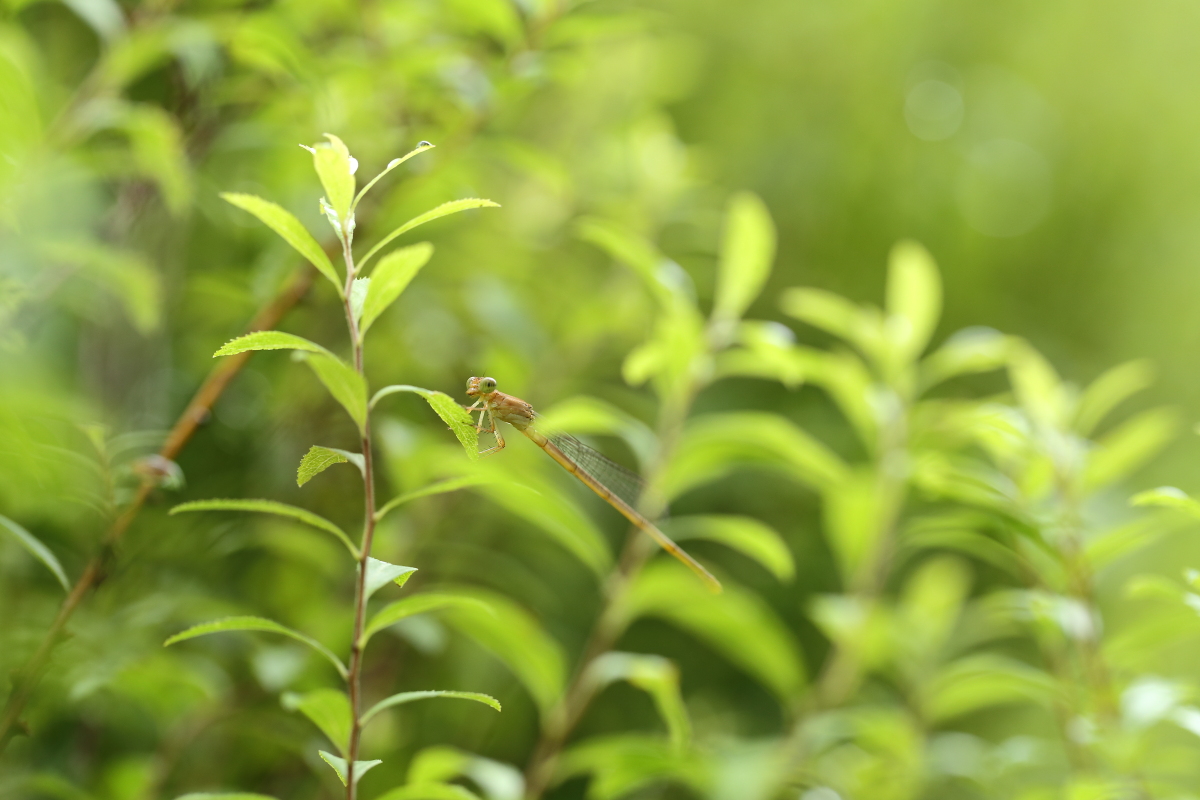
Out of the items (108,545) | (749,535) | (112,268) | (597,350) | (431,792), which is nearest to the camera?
(431,792)

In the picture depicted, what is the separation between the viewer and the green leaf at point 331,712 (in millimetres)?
712

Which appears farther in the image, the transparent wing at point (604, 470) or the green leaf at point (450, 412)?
the transparent wing at point (604, 470)

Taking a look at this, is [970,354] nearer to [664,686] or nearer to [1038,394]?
[1038,394]

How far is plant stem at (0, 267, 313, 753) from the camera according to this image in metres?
0.76

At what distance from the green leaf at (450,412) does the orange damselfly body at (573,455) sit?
42 cm

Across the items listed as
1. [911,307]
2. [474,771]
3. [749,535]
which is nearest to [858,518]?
[749,535]

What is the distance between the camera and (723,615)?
1.29 meters

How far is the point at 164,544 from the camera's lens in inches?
47.0

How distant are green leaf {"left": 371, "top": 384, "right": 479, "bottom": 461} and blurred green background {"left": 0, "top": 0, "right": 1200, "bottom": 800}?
32 centimetres

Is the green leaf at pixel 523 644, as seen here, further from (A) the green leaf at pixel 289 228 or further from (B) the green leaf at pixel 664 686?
(A) the green leaf at pixel 289 228

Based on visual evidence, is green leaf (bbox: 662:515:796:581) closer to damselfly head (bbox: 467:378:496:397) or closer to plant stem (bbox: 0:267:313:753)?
damselfly head (bbox: 467:378:496:397)

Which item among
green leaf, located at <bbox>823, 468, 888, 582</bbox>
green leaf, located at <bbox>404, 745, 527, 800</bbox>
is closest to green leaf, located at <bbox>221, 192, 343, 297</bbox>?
green leaf, located at <bbox>404, 745, 527, 800</bbox>

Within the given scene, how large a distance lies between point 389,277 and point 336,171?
0.10 meters

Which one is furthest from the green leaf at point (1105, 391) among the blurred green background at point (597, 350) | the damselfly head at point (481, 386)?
the damselfly head at point (481, 386)
